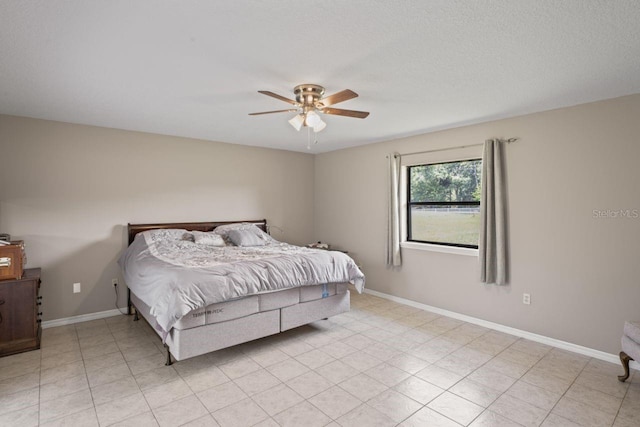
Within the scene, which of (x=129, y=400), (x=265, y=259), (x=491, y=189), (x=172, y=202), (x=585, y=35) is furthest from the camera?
(x=172, y=202)

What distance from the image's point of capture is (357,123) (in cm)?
393

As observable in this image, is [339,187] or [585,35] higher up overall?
[585,35]

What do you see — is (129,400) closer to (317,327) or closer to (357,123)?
(317,327)

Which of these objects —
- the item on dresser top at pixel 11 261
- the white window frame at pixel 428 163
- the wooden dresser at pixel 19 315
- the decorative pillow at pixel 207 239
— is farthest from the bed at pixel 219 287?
the white window frame at pixel 428 163

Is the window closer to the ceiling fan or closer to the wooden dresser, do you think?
the ceiling fan

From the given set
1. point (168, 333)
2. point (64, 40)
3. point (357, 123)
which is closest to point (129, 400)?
point (168, 333)

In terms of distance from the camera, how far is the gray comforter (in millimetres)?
2633

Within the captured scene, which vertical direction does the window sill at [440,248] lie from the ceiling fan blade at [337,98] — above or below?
below

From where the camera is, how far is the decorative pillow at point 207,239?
429 cm

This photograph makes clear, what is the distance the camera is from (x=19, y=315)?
10.1 ft

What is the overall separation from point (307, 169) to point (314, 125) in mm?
3344

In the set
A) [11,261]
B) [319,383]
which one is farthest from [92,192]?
[319,383]

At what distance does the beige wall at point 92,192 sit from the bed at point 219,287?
0.33m

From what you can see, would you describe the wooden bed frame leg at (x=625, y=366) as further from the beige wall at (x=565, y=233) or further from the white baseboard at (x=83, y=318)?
the white baseboard at (x=83, y=318)
